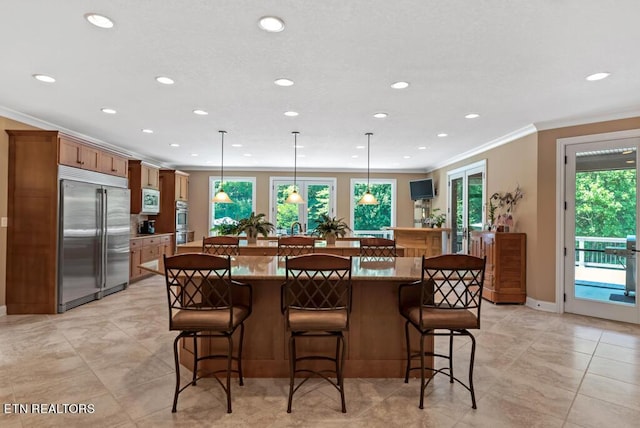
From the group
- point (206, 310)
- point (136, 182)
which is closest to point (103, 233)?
point (136, 182)

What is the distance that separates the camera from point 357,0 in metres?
2.01

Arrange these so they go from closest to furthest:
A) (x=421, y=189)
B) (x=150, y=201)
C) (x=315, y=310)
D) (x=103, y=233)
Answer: (x=315, y=310), (x=103, y=233), (x=150, y=201), (x=421, y=189)

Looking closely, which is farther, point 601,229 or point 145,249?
point 145,249

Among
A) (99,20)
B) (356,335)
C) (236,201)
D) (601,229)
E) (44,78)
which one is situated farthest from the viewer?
(236,201)

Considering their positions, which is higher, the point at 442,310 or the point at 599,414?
the point at 442,310

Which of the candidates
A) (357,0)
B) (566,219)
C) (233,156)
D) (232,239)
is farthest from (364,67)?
(233,156)

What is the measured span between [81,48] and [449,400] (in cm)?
380

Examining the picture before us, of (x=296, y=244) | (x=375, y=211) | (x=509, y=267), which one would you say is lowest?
(x=509, y=267)

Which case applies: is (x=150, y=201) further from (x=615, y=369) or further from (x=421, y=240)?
(x=615, y=369)

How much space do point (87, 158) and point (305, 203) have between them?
5.14 meters

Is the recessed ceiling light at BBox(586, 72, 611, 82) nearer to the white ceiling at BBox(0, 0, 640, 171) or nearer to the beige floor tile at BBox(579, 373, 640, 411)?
the white ceiling at BBox(0, 0, 640, 171)

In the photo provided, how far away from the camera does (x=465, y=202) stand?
696 cm

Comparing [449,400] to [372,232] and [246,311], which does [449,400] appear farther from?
[372,232]

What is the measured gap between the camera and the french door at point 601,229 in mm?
4227
